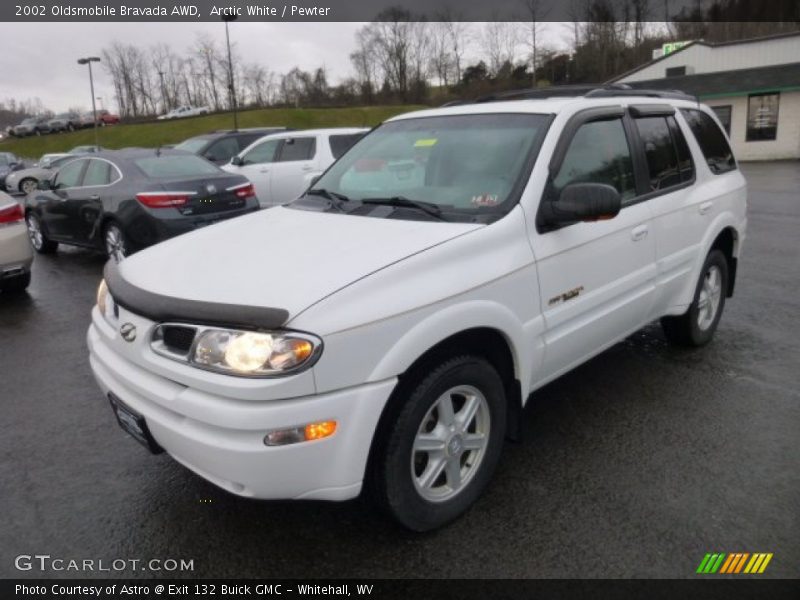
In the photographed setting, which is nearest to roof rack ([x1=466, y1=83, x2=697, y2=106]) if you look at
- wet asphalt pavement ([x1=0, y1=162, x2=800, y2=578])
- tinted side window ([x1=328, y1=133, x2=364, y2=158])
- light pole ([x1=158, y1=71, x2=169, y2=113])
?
wet asphalt pavement ([x1=0, y1=162, x2=800, y2=578])

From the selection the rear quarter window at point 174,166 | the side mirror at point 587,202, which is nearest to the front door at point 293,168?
the rear quarter window at point 174,166

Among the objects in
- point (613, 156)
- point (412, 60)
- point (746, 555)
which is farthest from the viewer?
point (412, 60)

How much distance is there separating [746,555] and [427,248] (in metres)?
1.82

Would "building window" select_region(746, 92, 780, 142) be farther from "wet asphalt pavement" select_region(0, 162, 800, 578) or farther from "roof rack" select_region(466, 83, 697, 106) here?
"roof rack" select_region(466, 83, 697, 106)

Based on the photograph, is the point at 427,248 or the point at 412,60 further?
the point at 412,60

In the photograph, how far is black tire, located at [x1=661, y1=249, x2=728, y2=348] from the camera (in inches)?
184

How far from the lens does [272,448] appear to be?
2275 millimetres

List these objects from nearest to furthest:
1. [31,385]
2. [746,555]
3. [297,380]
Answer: [297,380] → [746,555] → [31,385]

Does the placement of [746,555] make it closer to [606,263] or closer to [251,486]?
[606,263]

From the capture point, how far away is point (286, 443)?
229cm

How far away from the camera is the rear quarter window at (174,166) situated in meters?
8.24

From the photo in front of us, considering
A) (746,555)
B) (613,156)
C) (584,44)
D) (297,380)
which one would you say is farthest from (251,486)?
(584,44)

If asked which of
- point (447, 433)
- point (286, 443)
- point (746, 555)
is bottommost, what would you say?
point (746, 555)

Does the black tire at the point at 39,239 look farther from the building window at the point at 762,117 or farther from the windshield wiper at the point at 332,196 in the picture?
the building window at the point at 762,117
